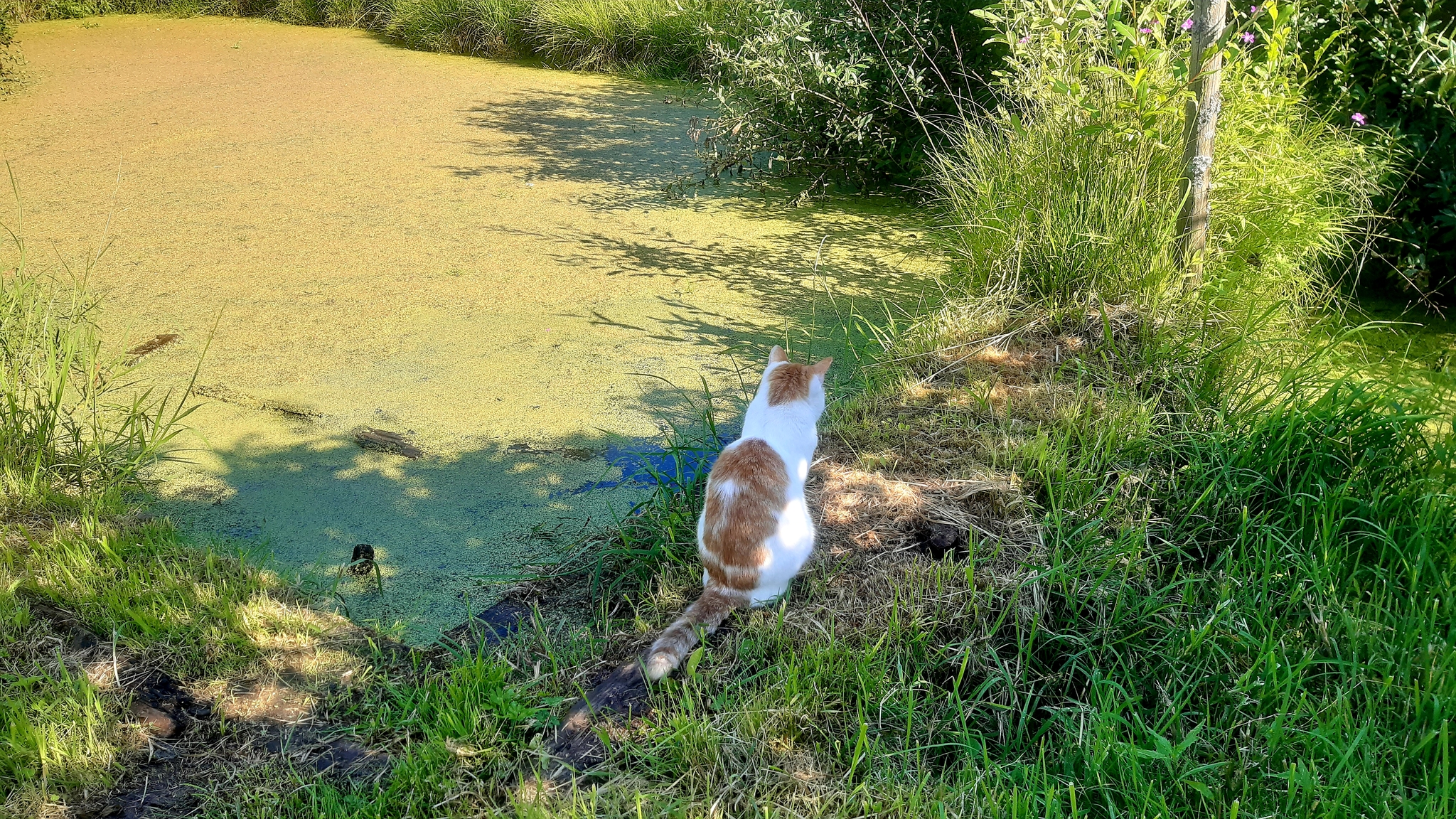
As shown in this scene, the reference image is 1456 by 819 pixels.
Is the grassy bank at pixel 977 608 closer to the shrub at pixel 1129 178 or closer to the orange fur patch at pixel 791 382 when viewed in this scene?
the shrub at pixel 1129 178

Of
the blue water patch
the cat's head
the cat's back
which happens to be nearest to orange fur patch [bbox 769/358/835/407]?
the cat's head

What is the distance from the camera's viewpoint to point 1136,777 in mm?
1441

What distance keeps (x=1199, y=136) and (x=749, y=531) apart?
6.15ft

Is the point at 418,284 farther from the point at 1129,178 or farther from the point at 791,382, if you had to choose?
the point at 1129,178

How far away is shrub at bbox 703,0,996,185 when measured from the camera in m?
4.23

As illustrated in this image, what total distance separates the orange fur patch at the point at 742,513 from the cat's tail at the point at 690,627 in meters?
0.03

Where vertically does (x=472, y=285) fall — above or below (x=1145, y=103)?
below

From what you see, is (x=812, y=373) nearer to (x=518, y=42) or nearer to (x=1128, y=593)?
(x=1128, y=593)

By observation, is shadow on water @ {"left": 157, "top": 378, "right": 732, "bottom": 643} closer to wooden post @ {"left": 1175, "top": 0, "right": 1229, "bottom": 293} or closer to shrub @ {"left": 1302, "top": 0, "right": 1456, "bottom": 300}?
wooden post @ {"left": 1175, "top": 0, "right": 1229, "bottom": 293}

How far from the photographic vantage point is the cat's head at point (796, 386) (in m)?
2.10

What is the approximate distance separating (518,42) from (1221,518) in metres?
6.95

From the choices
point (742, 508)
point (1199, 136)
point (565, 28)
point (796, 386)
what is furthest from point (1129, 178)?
point (565, 28)

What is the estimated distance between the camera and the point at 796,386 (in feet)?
6.96

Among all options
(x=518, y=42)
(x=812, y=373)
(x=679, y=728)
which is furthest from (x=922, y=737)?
(x=518, y=42)
